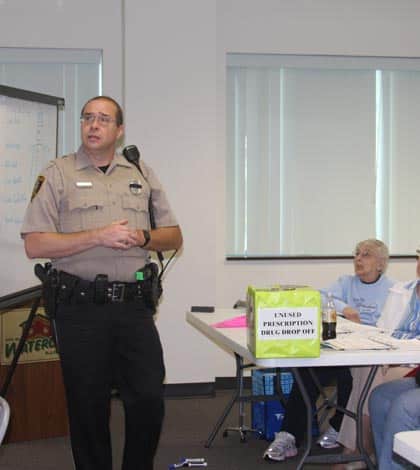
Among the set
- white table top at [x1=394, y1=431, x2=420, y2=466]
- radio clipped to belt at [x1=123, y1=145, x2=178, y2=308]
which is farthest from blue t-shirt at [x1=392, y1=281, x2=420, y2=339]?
white table top at [x1=394, y1=431, x2=420, y2=466]

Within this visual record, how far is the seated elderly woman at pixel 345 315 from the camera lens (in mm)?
3842

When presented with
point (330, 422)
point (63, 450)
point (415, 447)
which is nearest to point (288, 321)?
point (415, 447)

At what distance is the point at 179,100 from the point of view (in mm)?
5367

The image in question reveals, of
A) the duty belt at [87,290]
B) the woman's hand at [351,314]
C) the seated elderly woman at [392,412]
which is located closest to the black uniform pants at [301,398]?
the woman's hand at [351,314]

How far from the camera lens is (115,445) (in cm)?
410

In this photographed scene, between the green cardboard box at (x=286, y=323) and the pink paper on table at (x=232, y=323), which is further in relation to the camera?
the pink paper on table at (x=232, y=323)

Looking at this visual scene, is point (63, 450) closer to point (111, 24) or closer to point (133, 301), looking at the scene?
point (133, 301)

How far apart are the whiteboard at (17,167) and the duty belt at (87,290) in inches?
39.2

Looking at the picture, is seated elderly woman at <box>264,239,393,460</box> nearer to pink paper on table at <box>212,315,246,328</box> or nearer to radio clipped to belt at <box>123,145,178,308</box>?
pink paper on table at <box>212,315,246,328</box>

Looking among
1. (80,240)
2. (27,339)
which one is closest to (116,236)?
(80,240)

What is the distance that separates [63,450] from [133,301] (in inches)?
64.1

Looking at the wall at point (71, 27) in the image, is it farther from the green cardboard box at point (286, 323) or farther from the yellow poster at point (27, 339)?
the green cardboard box at point (286, 323)

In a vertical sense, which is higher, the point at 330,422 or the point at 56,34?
the point at 56,34

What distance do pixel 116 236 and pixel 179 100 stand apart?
2843mm
